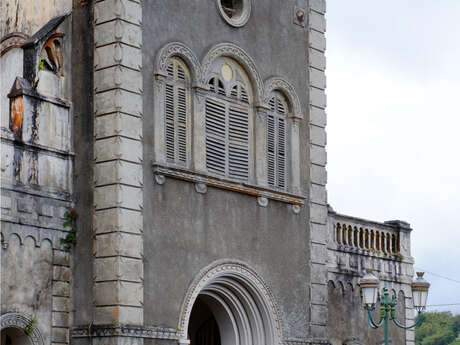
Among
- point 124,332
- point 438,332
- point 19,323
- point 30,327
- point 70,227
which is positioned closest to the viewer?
point 19,323

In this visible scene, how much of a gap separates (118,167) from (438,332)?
62.0m

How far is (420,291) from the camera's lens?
21984 millimetres

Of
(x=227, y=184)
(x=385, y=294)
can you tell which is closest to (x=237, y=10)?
(x=227, y=184)

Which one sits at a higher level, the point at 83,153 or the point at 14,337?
the point at 83,153

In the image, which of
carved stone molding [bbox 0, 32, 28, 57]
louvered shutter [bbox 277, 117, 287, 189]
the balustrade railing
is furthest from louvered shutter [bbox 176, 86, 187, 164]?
the balustrade railing

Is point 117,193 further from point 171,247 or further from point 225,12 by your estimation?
point 225,12

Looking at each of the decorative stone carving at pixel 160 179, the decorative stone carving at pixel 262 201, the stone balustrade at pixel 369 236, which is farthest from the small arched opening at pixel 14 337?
the stone balustrade at pixel 369 236

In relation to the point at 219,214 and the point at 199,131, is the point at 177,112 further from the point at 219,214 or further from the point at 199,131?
the point at 219,214

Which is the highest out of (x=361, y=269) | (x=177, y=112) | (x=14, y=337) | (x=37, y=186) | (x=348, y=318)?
(x=177, y=112)

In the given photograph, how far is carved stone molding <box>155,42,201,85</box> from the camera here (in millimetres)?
19578

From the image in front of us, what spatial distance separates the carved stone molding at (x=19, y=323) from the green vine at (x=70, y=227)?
58.1 inches

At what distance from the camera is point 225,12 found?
70.7ft

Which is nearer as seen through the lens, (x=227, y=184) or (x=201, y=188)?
(x=201, y=188)

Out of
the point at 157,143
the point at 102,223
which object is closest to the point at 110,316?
the point at 102,223
